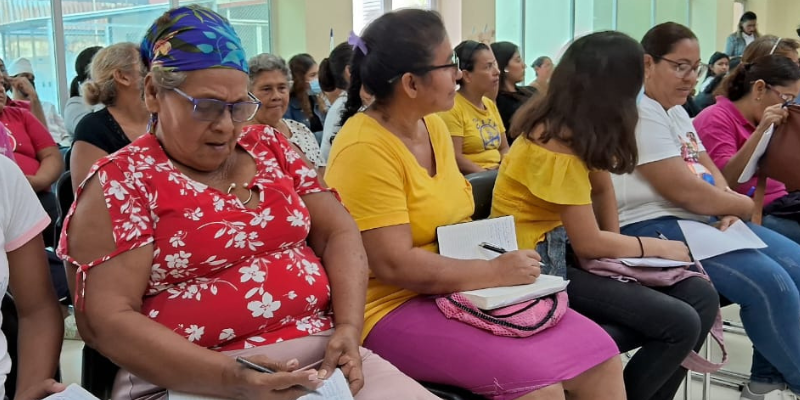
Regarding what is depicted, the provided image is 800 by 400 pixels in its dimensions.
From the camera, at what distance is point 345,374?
52.2 inches

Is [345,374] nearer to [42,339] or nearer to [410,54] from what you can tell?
[42,339]

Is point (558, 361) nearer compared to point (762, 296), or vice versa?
point (558, 361)

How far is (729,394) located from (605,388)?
4.59ft

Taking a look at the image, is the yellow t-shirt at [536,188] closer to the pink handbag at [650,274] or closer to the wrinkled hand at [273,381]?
the pink handbag at [650,274]

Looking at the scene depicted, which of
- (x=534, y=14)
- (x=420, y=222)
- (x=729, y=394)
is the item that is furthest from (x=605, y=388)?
(x=534, y=14)

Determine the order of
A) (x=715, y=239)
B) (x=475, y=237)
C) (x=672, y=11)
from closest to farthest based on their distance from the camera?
(x=475, y=237), (x=715, y=239), (x=672, y=11)

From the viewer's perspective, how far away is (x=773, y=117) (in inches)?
109

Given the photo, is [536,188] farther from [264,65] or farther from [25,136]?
[25,136]

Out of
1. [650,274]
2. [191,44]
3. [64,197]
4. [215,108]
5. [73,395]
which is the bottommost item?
[650,274]

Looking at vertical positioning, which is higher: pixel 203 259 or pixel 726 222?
pixel 203 259

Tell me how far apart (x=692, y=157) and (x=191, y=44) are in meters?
1.92

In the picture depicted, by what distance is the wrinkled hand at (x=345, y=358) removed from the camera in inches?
51.8

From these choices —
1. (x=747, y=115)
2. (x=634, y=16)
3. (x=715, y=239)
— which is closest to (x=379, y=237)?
(x=715, y=239)

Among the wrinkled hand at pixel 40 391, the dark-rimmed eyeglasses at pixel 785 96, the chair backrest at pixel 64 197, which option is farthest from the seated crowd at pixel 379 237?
the dark-rimmed eyeglasses at pixel 785 96
